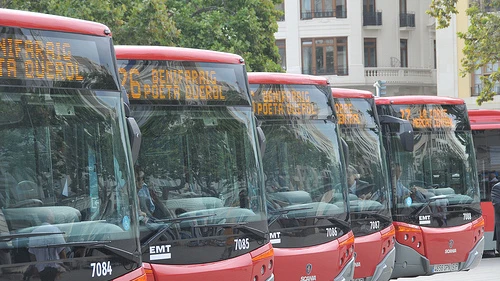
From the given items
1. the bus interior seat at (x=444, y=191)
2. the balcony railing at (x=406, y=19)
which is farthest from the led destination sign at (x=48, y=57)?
the balcony railing at (x=406, y=19)

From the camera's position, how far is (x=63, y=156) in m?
7.23

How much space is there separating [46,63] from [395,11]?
45368 mm

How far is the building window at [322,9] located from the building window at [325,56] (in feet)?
3.61

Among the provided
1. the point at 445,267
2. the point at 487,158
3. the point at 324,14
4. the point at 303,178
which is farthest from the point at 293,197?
the point at 324,14

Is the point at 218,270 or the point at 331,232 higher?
the point at 218,270

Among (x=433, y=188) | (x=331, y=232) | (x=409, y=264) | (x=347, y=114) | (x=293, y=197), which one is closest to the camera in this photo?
(x=293, y=197)

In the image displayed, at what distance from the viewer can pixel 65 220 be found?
714 centimetres

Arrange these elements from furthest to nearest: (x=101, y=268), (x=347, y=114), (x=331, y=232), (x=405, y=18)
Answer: (x=405, y=18) < (x=347, y=114) < (x=331, y=232) < (x=101, y=268)

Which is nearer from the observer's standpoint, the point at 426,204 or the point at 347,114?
the point at 347,114

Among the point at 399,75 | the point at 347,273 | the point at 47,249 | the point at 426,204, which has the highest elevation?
the point at 47,249

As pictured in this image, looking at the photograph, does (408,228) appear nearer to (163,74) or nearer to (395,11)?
(163,74)

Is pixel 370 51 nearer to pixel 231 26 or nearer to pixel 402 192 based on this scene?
pixel 231 26

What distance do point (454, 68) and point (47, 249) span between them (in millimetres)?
38658

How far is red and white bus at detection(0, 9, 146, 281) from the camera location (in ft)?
22.7
